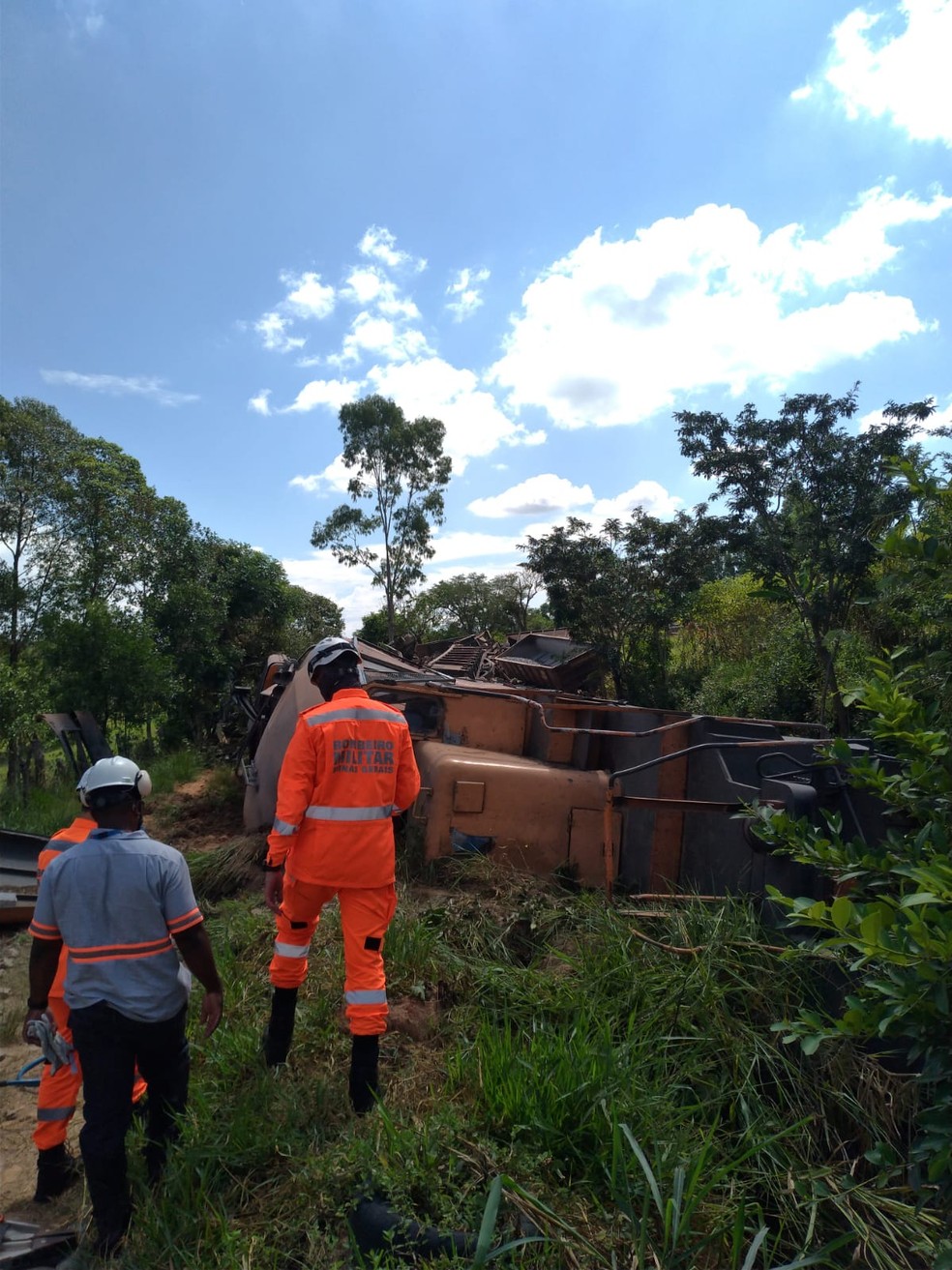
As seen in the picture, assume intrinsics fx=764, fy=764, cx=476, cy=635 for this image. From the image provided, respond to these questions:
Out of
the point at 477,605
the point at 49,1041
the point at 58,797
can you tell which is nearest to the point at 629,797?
the point at 49,1041

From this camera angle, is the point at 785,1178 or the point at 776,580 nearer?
the point at 785,1178

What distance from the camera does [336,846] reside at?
9.46 feet

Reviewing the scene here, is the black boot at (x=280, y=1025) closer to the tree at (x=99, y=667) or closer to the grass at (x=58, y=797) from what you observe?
the grass at (x=58, y=797)

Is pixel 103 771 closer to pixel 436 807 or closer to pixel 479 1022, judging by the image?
pixel 479 1022

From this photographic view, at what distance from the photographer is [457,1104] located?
2.57 meters

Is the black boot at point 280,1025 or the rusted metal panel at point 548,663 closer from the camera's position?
the black boot at point 280,1025

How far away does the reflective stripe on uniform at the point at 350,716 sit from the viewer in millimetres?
2996

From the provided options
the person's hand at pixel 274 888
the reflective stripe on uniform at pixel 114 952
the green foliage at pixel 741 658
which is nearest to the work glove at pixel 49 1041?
the reflective stripe on uniform at pixel 114 952

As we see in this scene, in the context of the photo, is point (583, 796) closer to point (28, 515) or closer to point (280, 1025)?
point (280, 1025)

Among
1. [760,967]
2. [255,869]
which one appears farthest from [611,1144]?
[255,869]

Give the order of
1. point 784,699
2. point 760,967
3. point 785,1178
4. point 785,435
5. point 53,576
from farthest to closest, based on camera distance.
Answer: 1. point 53,576
2. point 784,699
3. point 785,435
4. point 760,967
5. point 785,1178

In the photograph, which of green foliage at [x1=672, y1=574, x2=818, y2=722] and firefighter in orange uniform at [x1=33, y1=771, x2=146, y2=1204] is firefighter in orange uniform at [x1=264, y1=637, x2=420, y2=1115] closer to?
firefighter in orange uniform at [x1=33, y1=771, x2=146, y2=1204]

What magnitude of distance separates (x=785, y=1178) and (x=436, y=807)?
2375mm

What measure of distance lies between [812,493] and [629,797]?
8985mm
